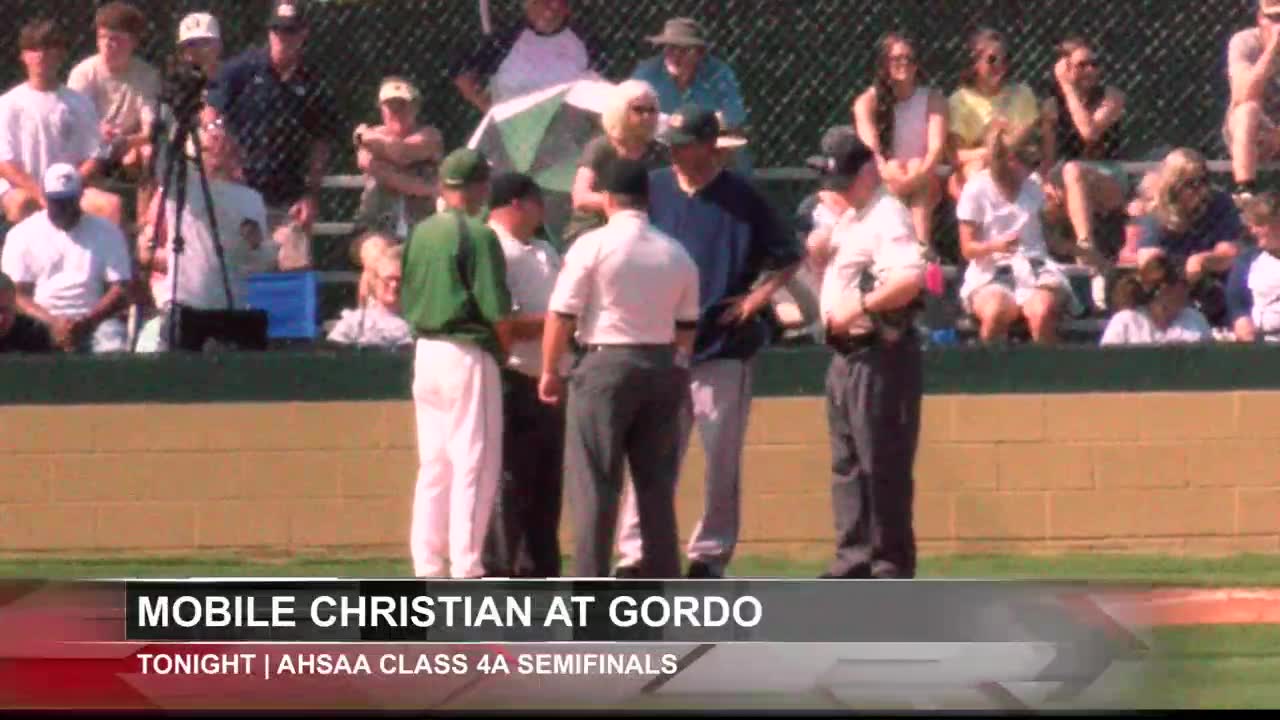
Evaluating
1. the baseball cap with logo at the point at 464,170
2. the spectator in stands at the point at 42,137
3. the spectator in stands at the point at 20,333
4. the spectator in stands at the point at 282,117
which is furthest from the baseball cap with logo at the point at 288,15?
the baseball cap with logo at the point at 464,170

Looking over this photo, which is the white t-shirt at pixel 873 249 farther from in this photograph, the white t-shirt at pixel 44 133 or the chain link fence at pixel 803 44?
the white t-shirt at pixel 44 133

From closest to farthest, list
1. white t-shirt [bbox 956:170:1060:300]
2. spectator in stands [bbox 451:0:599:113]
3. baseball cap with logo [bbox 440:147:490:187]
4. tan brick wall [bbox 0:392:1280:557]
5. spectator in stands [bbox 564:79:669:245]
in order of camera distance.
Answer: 1. baseball cap with logo [bbox 440:147:490:187]
2. spectator in stands [bbox 564:79:669:245]
3. tan brick wall [bbox 0:392:1280:557]
4. white t-shirt [bbox 956:170:1060:300]
5. spectator in stands [bbox 451:0:599:113]

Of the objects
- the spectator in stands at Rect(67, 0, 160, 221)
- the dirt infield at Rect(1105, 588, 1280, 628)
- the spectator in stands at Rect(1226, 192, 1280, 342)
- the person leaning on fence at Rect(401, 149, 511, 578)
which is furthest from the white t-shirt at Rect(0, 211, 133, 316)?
the spectator in stands at Rect(1226, 192, 1280, 342)

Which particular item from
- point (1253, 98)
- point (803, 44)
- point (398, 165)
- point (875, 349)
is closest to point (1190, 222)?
point (1253, 98)

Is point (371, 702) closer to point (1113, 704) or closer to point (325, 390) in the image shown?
point (1113, 704)

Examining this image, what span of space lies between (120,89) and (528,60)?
1.99m

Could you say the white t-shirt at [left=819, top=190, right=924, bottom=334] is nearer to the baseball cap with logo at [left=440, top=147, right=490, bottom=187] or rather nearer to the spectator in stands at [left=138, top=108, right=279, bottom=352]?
the baseball cap with logo at [left=440, top=147, right=490, bottom=187]

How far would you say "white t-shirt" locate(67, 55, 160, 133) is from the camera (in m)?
14.6

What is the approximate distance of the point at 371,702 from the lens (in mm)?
9570

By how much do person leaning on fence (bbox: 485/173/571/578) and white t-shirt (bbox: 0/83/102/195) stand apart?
3046mm

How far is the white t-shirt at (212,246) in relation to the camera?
14164mm

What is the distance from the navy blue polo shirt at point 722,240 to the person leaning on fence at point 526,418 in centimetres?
53

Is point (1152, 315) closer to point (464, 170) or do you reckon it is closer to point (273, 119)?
point (464, 170)

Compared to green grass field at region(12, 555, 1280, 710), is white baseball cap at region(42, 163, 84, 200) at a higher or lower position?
higher
